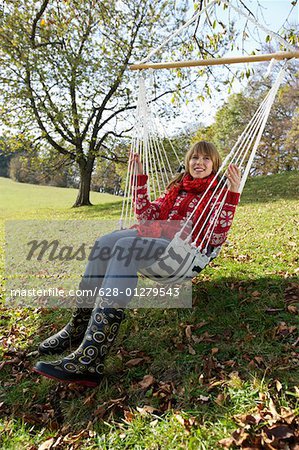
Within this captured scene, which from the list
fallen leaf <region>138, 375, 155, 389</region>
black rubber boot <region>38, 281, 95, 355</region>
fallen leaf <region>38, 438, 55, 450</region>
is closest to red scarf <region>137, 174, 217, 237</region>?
black rubber boot <region>38, 281, 95, 355</region>

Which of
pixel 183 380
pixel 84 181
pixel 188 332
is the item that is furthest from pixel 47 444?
pixel 84 181

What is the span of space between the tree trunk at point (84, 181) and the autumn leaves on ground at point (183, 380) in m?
9.23

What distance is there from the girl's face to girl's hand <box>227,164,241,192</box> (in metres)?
0.28

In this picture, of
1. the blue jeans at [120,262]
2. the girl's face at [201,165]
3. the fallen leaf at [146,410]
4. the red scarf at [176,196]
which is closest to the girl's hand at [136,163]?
the red scarf at [176,196]

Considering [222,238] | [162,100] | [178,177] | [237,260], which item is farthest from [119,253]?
[162,100]

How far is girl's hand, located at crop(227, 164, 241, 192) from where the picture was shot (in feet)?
6.41

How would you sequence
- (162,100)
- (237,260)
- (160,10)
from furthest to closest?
1. (162,100)
2. (160,10)
3. (237,260)

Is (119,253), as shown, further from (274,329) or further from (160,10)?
(160,10)

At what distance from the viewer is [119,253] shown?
181 centimetres

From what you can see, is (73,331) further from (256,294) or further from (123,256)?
(256,294)

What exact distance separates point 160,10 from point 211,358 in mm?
10470

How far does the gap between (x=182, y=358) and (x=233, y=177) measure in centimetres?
89

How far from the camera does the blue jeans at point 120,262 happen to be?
172cm

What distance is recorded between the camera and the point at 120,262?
1762 millimetres
